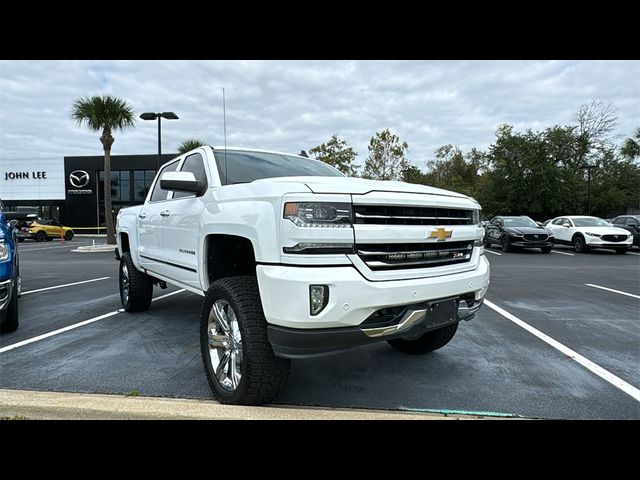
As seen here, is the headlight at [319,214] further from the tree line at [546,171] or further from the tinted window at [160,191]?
the tree line at [546,171]

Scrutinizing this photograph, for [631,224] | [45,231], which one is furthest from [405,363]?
[45,231]

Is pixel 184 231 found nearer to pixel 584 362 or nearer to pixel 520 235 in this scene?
pixel 584 362

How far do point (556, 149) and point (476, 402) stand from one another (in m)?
40.7

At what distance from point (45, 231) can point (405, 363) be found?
30.4 m

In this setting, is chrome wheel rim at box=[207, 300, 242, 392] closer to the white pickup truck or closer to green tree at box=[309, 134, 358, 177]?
the white pickup truck

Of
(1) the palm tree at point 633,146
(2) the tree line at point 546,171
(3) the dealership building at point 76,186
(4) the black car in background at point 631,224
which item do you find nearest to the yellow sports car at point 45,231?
(3) the dealership building at point 76,186

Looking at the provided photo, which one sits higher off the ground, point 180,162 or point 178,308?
point 180,162

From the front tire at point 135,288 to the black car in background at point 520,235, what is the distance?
46.4 ft

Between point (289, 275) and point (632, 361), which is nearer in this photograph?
point (289, 275)

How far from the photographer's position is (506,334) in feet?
14.9

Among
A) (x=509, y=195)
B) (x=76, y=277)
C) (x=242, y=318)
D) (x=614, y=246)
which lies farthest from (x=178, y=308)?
(x=509, y=195)

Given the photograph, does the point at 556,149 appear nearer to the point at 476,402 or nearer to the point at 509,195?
the point at 509,195

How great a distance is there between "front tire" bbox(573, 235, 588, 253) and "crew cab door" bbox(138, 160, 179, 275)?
1682 cm

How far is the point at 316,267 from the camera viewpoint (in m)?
2.25
